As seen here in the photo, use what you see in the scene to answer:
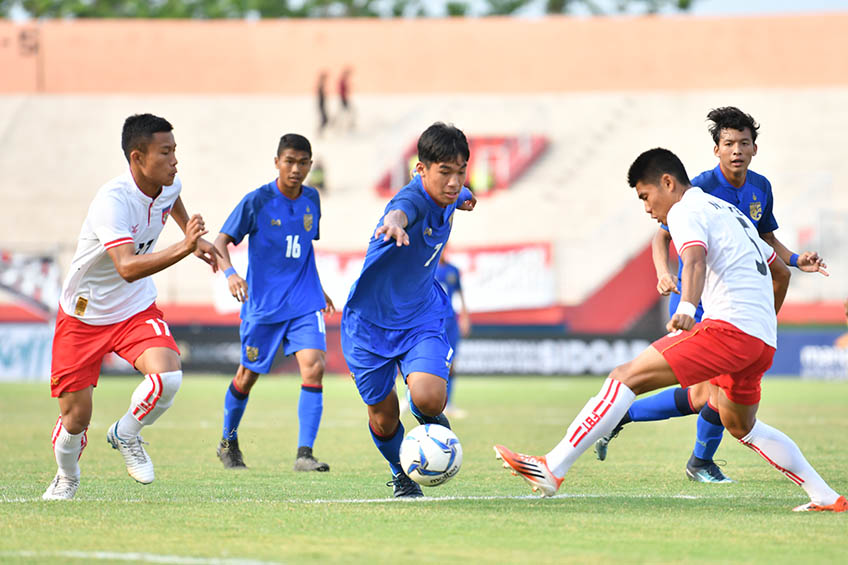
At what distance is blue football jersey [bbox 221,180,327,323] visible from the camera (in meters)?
9.63

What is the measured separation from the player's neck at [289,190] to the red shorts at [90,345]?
2.82m

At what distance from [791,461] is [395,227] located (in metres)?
2.53

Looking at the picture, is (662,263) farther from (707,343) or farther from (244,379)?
(244,379)

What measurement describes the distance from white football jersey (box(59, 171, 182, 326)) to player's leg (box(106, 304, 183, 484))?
12cm

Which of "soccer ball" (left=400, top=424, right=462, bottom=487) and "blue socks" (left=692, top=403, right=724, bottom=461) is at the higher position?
"soccer ball" (left=400, top=424, right=462, bottom=487)

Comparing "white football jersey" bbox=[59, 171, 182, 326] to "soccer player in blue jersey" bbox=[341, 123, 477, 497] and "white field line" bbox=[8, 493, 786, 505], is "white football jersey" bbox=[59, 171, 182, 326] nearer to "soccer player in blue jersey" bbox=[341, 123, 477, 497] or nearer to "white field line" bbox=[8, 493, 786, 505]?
"white field line" bbox=[8, 493, 786, 505]

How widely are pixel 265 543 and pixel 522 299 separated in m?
22.9

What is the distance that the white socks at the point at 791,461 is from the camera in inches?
254

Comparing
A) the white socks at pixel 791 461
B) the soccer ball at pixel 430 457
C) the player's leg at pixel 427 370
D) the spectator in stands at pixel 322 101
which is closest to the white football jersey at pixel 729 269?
the white socks at pixel 791 461

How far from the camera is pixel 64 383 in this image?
6965mm

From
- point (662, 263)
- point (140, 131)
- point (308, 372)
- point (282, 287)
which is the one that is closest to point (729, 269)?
point (662, 263)

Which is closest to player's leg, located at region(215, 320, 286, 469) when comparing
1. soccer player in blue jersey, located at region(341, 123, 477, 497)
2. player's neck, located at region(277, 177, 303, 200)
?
player's neck, located at region(277, 177, 303, 200)

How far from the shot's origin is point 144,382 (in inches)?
275

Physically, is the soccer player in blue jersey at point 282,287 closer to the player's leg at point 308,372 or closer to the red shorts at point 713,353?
the player's leg at point 308,372
